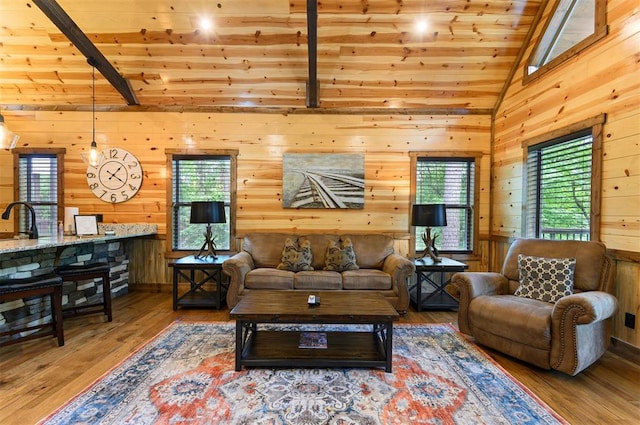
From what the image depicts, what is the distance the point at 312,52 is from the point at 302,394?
3452 millimetres

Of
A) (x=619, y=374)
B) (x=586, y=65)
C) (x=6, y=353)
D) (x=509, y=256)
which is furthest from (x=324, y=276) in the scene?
(x=586, y=65)

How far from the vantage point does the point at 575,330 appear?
7.33ft

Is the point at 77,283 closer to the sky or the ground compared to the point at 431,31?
A: closer to the ground

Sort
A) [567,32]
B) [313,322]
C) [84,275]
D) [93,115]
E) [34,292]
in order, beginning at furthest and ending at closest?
[93,115] < [567,32] < [84,275] < [34,292] < [313,322]

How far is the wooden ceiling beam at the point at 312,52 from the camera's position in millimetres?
3107

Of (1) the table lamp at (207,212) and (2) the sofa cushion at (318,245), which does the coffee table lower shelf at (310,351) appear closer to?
(2) the sofa cushion at (318,245)

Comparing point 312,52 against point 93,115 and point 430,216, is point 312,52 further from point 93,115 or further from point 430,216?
point 93,115

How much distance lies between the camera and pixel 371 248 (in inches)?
166

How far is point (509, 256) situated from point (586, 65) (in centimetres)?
204

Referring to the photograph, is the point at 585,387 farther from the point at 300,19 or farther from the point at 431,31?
the point at 300,19

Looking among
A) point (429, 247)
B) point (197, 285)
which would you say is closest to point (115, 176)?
point (197, 285)

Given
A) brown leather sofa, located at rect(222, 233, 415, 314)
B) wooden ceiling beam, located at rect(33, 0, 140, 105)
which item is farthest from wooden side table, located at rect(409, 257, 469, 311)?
wooden ceiling beam, located at rect(33, 0, 140, 105)

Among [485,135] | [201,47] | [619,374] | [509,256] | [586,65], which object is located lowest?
[619,374]

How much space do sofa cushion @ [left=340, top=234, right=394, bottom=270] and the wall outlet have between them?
7.62 ft
